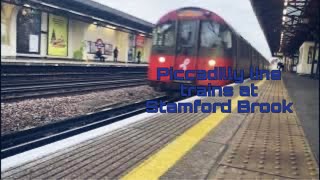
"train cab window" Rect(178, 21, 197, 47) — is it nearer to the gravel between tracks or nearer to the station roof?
the gravel between tracks

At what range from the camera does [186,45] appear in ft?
29.9

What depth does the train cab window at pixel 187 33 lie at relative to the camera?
9.00 meters

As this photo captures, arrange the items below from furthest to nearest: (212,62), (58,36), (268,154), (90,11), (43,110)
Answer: (58,36), (90,11), (212,62), (43,110), (268,154)

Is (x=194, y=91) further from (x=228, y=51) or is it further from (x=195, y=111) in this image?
(x=195, y=111)

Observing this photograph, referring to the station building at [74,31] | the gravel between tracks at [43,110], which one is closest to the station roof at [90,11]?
the station building at [74,31]

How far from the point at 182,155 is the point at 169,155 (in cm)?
13

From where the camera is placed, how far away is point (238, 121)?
4977mm

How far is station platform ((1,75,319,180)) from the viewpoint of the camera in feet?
8.21

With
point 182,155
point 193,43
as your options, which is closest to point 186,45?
point 193,43

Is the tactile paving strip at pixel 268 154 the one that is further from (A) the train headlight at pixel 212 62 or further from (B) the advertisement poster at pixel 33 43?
(B) the advertisement poster at pixel 33 43

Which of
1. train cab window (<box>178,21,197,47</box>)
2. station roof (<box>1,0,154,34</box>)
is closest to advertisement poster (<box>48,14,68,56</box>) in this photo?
station roof (<box>1,0,154,34</box>)

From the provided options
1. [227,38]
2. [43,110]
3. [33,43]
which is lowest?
[43,110]

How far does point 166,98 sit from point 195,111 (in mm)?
4578

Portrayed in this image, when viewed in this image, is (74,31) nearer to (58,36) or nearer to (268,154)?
(58,36)
